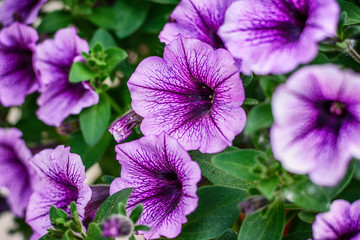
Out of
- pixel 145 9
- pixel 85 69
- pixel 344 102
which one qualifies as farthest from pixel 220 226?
pixel 145 9

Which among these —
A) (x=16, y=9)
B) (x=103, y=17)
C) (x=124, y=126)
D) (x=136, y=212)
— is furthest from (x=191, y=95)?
(x=16, y=9)

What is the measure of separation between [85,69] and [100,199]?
296 mm

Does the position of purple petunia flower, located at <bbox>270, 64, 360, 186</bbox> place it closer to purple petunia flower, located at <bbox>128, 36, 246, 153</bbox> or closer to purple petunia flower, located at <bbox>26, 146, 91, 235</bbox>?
purple petunia flower, located at <bbox>128, 36, 246, 153</bbox>

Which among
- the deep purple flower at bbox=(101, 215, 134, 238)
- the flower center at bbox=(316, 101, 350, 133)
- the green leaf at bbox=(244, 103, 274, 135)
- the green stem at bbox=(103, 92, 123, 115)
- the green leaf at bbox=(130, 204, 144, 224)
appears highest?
the flower center at bbox=(316, 101, 350, 133)

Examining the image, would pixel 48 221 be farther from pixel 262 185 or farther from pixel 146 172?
pixel 262 185

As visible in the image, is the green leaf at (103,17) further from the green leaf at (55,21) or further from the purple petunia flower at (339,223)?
the purple petunia flower at (339,223)

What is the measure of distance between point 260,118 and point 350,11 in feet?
1.01

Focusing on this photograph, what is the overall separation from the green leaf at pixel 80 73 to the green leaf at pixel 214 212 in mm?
359

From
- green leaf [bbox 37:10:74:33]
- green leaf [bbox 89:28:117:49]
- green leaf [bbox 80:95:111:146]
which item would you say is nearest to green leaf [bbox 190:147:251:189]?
green leaf [bbox 80:95:111:146]

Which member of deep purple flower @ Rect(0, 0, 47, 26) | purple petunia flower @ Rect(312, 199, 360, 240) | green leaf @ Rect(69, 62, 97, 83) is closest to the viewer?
purple petunia flower @ Rect(312, 199, 360, 240)

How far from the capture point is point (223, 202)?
2.58ft

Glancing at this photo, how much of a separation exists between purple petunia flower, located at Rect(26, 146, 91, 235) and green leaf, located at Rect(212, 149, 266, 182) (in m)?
0.25

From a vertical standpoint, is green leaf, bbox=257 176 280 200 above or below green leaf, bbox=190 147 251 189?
above

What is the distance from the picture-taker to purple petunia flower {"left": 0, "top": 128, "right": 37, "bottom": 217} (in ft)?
3.51
